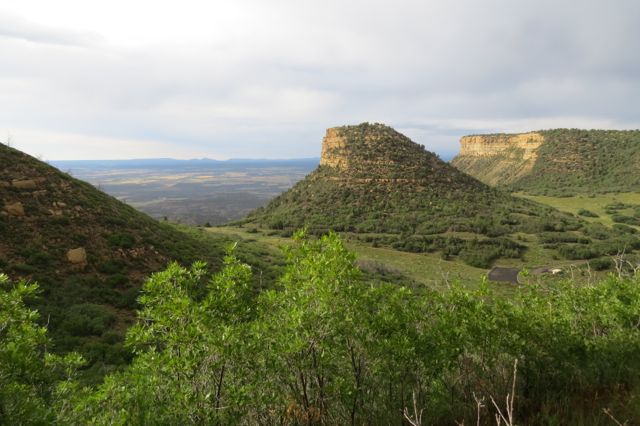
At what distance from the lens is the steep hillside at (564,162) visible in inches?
3839

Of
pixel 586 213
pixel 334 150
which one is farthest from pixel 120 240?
pixel 586 213

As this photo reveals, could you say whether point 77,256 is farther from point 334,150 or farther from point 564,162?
point 564,162

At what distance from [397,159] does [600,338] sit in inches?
2564

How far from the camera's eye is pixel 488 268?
1805 inches

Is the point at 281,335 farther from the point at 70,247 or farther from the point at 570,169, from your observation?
the point at 570,169

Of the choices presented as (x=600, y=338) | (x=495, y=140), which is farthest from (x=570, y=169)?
(x=600, y=338)

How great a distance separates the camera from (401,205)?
63406 mm

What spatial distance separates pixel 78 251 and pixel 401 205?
50765 millimetres

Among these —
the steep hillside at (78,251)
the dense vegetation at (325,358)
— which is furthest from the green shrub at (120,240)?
the dense vegetation at (325,358)

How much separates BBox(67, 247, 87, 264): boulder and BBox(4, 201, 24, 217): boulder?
4.36 metres

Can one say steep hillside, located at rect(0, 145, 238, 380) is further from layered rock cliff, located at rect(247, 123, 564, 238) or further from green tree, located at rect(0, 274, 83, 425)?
layered rock cliff, located at rect(247, 123, 564, 238)

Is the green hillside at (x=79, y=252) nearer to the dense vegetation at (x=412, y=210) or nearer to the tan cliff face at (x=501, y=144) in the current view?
the dense vegetation at (x=412, y=210)

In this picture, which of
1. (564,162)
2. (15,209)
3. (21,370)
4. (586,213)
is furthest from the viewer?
(564,162)

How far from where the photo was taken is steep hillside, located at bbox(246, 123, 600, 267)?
176 feet
